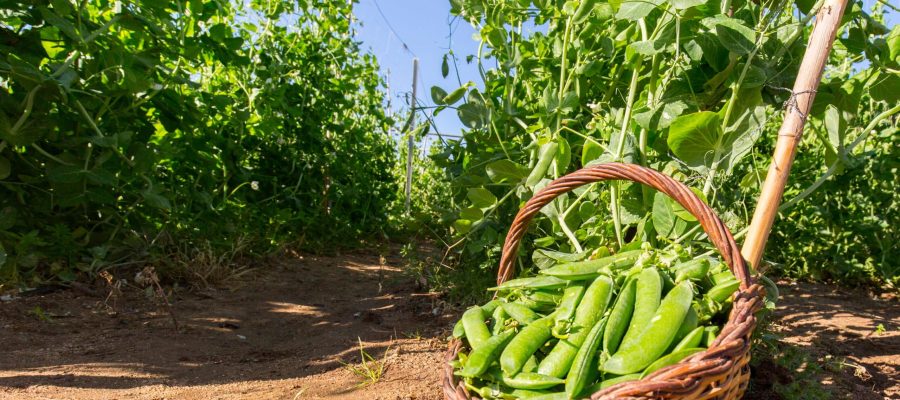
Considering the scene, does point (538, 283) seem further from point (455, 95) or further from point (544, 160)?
point (455, 95)

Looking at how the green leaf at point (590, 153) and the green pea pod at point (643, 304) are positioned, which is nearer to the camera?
the green pea pod at point (643, 304)

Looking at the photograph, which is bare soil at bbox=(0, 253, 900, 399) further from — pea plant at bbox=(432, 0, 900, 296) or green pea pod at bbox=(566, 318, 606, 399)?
green pea pod at bbox=(566, 318, 606, 399)

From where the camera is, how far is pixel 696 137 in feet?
5.37

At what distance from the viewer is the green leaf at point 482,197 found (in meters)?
2.36

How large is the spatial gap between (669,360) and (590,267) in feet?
1.23

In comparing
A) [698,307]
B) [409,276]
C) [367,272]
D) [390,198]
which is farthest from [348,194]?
[698,307]

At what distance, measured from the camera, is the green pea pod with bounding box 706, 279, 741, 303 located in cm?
131

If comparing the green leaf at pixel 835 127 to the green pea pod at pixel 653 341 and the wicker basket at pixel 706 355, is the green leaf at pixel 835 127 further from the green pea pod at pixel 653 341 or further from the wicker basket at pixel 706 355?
the green pea pod at pixel 653 341

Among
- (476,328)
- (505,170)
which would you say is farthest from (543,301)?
(505,170)

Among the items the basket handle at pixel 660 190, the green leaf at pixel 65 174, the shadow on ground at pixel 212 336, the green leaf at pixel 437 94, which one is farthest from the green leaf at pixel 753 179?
the green leaf at pixel 65 174

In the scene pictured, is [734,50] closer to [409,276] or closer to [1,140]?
[409,276]

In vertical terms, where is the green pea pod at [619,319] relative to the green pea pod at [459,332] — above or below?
above

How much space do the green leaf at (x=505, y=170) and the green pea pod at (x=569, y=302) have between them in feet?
2.25

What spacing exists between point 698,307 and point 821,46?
2.14ft
